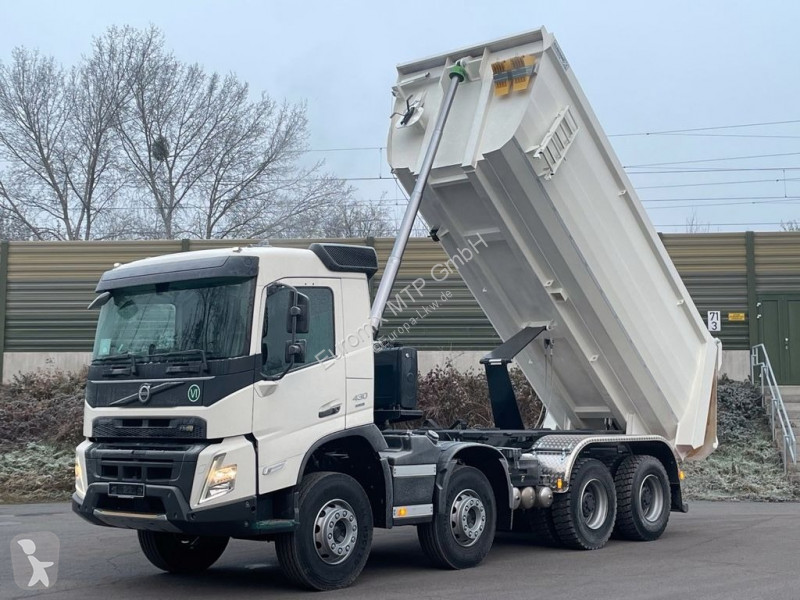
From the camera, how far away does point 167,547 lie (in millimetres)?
9219

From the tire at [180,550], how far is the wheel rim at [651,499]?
4.99m

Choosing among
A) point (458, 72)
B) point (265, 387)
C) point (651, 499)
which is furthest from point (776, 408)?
point (265, 387)

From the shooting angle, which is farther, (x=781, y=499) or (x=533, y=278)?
(x=781, y=499)

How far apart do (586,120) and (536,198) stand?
125 centimetres

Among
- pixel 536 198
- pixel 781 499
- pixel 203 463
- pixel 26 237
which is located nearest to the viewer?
pixel 203 463

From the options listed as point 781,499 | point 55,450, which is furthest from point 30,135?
point 781,499

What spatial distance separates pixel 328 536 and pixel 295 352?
1552 mm

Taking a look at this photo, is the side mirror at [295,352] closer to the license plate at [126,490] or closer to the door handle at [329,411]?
the door handle at [329,411]

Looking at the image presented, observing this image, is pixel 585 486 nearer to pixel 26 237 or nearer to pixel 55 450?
pixel 55 450

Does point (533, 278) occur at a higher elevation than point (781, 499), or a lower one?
higher

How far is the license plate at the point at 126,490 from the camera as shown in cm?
773

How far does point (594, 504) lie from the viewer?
10898mm

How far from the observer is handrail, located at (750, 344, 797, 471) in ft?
Result: 57.0

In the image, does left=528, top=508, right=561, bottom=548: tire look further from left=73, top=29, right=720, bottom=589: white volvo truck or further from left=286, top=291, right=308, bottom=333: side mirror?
left=286, top=291, right=308, bottom=333: side mirror
